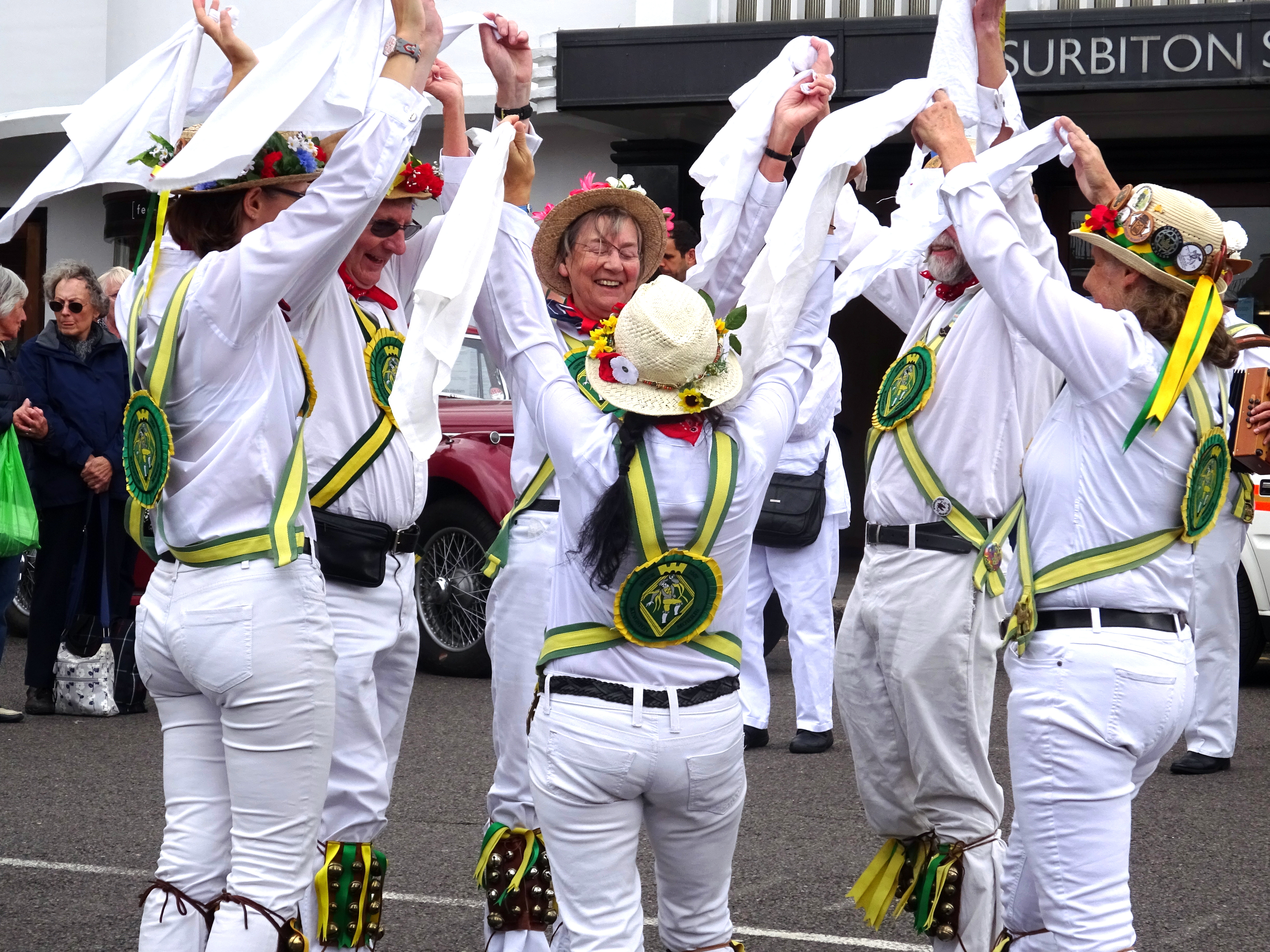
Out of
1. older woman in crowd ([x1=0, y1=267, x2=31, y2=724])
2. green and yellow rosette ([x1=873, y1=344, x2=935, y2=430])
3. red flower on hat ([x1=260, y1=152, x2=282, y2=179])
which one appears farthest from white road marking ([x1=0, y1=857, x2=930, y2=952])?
older woman in crowd ([x1=0, y1=267, x2=31, y2=724])

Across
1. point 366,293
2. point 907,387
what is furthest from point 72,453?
point 907,387

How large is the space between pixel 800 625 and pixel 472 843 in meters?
2.22

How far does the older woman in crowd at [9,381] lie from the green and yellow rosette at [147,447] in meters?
4.45

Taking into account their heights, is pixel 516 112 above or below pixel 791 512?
above

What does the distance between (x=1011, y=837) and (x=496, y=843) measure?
1.38 m

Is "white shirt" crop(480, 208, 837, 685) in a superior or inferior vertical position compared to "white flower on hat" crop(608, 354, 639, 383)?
inferior

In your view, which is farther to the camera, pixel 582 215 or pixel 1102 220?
pixel 582 215

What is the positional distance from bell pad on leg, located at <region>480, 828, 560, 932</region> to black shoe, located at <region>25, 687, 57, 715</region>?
4.79 metres

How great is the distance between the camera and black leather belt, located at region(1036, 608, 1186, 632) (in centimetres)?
355

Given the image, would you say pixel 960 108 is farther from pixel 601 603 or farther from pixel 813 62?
pixel 601 603

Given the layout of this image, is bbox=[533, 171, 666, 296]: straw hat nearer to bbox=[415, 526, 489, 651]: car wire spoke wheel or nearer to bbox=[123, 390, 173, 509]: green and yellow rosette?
bbox=[123, 390, 173, 509]: green and yellow rosette

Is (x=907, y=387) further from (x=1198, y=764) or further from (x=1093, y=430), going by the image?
(x=1198, y=764)

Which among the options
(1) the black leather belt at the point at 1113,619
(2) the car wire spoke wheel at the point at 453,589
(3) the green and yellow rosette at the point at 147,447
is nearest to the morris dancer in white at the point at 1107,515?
(1) the black leather belt at the point at 1113,619

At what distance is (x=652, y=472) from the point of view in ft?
10.5
